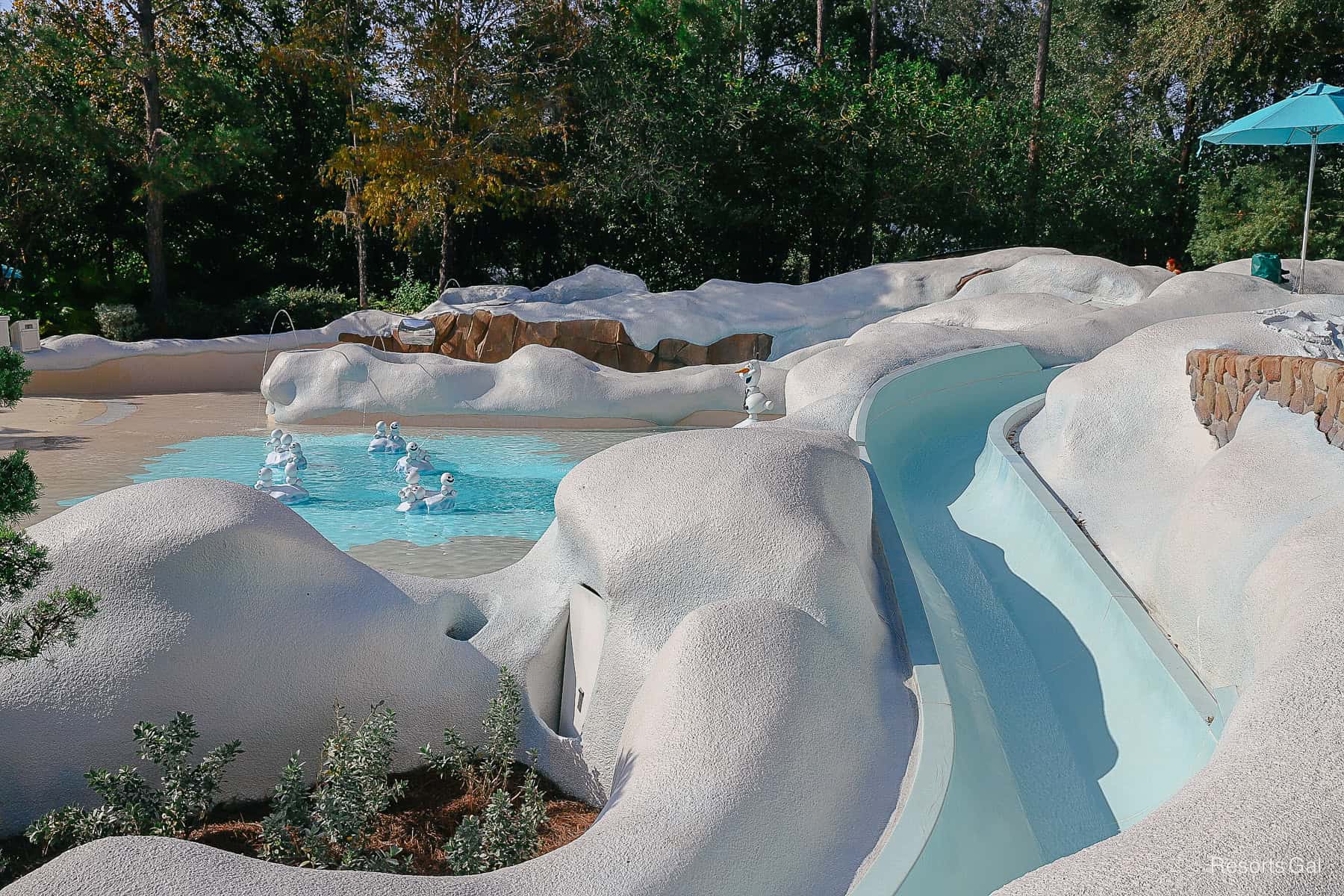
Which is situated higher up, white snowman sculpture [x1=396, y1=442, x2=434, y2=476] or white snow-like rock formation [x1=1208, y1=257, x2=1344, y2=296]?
white snow-like rock formation [x1=1208, y1=257, x2=1344, y2=296]

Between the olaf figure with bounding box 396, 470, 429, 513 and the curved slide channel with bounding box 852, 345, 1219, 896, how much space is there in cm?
365

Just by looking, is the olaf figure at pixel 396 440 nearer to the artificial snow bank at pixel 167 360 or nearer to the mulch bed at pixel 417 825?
the artificial snow bank at pixel 167 360

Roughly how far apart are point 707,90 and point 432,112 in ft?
15.2

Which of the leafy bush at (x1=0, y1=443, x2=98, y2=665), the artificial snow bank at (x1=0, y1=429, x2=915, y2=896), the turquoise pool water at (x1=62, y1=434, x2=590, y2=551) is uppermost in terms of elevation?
the leafy bush at (x1=0, y1=443, x2=98, y2=665)

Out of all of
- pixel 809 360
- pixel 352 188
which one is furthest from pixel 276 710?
pixel 352 188

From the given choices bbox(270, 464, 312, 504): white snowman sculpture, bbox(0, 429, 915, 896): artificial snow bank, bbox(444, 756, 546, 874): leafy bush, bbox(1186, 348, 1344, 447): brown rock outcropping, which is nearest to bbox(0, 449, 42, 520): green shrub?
bbox(0, 429, 915, 896): artificial snow bank

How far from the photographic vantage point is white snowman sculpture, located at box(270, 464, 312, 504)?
306 inches

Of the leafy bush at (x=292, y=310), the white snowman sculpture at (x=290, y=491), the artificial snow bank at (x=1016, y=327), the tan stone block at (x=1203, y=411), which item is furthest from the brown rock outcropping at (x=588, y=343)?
the tan stone block at (x=1203, y=411)

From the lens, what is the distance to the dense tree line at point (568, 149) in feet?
51.9

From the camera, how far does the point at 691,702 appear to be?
2787 millimetres

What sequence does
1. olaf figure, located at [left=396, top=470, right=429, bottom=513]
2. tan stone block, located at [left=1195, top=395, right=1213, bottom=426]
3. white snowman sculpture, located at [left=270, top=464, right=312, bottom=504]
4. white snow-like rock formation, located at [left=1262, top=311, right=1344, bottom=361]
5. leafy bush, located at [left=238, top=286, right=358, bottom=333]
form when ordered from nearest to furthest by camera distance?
tan stone block, located at [left=1195, top=395, right=1213, bottom=426] → white snow-like rock formation, located at [left=1262, top=311, right=1344, bottom=361] → olaf figure, located at [left=396, top=470, right=429, bottom=513] → white snowman sculpture, located at [left=270, top=464, right=312, bottom=504] → leafy bush, located at [left=238, top=286, right=358, bottom=333]

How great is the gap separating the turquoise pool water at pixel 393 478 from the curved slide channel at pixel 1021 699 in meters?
3.22

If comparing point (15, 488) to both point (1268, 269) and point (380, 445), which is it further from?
point (1268, 269)

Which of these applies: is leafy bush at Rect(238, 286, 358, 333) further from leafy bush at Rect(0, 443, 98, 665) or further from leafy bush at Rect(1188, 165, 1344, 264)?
leafy bush at Rect(1188, 165, 1344, 264)
